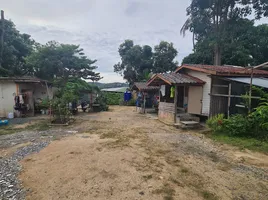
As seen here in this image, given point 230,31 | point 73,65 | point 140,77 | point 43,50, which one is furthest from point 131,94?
point 230,31

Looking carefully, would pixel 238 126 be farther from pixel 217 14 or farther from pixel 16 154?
pixel 217 14

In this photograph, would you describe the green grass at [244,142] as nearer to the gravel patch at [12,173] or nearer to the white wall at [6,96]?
the gravel patch at [12,173]

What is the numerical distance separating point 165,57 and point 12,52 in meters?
17.5

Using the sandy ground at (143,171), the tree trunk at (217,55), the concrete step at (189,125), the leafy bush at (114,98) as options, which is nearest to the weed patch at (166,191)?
the sandy ground at (143,171)

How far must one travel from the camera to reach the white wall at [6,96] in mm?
10930

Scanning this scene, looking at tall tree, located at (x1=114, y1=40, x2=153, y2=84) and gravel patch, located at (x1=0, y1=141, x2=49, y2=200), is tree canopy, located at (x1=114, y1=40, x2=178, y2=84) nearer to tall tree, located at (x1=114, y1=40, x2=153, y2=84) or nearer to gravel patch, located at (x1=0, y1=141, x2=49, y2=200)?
tall tree, located at (x1=114, y1=40, x2=153, y2=84)

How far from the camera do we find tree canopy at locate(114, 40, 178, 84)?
75.7ft

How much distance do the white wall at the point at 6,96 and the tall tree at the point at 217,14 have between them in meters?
17.1

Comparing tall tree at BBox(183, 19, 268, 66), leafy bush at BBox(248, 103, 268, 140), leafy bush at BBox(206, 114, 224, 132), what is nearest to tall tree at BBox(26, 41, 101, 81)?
leafy bush at BBox(206, 114, 224, 132)

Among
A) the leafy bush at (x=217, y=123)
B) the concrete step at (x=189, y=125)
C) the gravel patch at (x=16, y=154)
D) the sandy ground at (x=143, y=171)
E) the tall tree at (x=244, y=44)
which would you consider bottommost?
the gravel patch at (x=16, y=154)

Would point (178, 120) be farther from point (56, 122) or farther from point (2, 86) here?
point (2, 86)

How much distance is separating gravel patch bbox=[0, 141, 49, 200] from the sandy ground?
0.15 metres

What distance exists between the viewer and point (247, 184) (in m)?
3.28

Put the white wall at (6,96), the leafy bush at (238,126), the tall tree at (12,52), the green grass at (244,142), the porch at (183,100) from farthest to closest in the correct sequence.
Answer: the tall tree at (12,52), the white wall at (6,96), the porch at (183,100), the leafy bush at (238,126), the green grass at (244,142)
